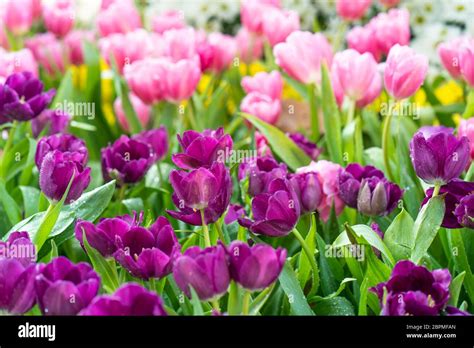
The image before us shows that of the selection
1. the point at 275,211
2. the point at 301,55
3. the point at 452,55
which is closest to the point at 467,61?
the point at 452,55

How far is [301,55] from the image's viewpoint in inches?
57.8

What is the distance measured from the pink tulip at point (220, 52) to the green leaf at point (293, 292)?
0.90 metres

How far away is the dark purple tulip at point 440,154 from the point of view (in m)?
0.92

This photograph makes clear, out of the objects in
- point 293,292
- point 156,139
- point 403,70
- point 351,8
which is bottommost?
point 293,292

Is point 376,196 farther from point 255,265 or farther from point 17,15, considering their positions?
point 17,15

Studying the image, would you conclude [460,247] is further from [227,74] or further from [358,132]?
[227,74]

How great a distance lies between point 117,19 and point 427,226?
1.19 m

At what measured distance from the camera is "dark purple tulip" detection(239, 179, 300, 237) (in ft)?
2.94

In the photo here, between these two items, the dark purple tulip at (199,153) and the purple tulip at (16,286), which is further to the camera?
the dark purple tulip at (199,153)

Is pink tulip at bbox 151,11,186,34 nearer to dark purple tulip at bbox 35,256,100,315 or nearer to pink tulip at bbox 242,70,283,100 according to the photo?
pink tulip at bbox 242,70,283,100

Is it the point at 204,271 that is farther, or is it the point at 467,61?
the point at 467,61

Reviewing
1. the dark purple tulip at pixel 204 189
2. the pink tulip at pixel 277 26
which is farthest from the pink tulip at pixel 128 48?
the dark purple tulip at pixel 204 189

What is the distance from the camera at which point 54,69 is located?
2.05m

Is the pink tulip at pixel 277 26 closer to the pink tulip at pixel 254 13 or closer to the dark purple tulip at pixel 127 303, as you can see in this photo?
the pink tulip at pixel 254 13
